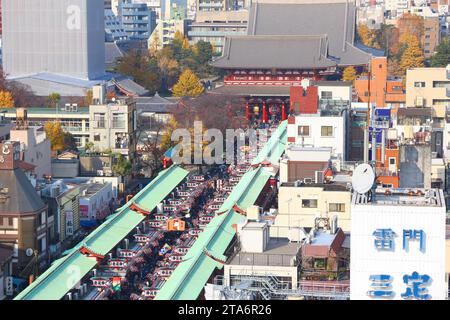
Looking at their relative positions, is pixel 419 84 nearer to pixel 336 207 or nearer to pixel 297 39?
pixel 336 207

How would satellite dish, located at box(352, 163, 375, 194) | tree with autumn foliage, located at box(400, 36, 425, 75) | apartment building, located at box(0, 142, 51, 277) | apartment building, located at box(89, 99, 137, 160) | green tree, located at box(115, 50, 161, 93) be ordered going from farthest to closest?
tree with autumn foliage, located at box(400, 36, 425, 75)
green tree, located at box(115, 50, 161, 93)
apartment building, located at box(89, 99, 137, 160)
apartment building, located at box(0, 142, 51, 277)
satellite dish, located at box(352, 163, 375, 194)

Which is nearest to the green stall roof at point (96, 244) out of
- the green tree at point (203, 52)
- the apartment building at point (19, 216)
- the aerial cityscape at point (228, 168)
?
the aerial cityscape at point (228, 168)

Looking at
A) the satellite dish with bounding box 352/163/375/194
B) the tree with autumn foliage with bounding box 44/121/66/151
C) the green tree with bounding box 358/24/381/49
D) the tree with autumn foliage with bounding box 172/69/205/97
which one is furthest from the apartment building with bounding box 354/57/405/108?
the satellite dish with bounding box 352/163/375/194

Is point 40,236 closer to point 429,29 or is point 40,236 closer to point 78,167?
point 78,167

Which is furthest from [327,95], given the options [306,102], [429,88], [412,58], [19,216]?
[412,58]

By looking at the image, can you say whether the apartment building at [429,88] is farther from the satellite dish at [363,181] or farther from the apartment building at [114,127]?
the satellite dish at [363,181]

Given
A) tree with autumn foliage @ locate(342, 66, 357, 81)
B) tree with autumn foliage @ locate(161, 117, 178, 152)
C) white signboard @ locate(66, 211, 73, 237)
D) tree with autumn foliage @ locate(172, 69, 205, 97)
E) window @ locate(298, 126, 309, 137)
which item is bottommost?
white signboard @ locate(66, 211, 73, 237)

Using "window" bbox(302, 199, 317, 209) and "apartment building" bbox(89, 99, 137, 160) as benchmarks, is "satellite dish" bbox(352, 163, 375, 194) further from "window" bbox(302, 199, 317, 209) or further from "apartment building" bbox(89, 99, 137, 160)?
"apartment building" bbox(89, 99, 137, 160)
